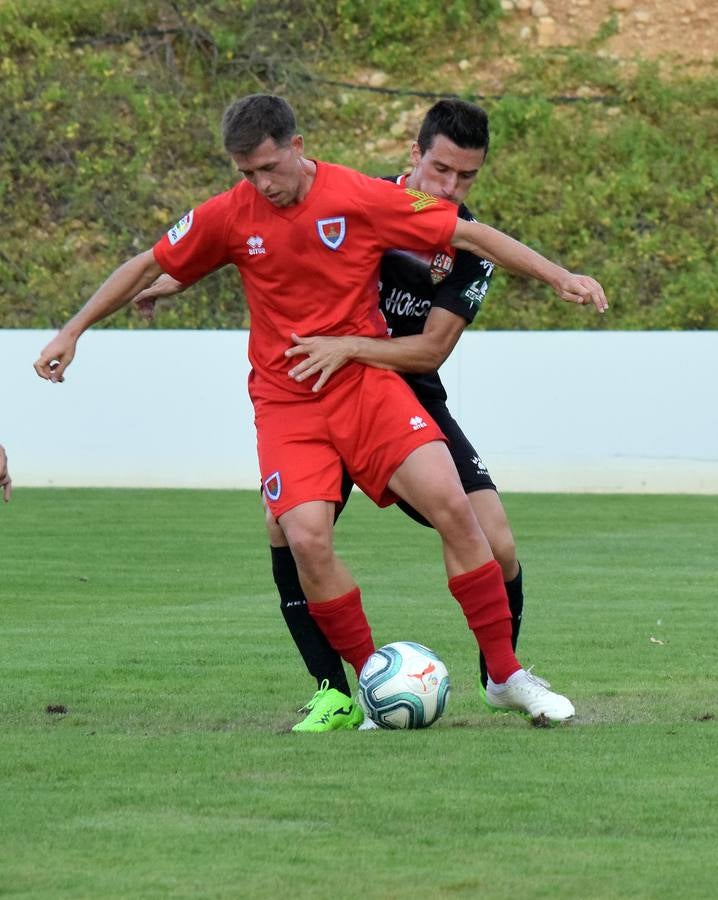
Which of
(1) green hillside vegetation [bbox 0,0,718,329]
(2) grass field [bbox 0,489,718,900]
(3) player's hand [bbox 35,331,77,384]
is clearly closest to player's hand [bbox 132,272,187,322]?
(3) player's hand [bbox 35,331,77,384]

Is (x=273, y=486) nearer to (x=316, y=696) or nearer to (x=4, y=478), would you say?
(x=316, y=696)

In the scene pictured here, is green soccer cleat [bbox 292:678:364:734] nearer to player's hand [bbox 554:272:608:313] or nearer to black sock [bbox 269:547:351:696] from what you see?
black sock [bbox 269:547:351:696]

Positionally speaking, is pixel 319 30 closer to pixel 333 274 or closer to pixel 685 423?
pixel 685 423

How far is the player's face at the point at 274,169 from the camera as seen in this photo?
5492 millimetres

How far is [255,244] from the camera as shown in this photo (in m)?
5.71

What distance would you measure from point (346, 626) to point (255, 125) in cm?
176

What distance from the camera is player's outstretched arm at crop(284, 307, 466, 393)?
5.68 metres

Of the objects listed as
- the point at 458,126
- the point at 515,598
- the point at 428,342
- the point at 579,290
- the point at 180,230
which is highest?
the point at 458,126

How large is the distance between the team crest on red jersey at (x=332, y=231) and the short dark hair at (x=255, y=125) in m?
0.32

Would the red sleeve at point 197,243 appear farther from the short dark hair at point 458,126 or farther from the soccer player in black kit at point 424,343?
the short dark hair at point 458,126

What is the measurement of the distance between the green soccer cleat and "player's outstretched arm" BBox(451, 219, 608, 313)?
63.1 inches

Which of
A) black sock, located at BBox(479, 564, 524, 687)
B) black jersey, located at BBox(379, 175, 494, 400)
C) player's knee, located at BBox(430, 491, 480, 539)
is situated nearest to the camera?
player's knee, located at BBox(430, 491, 480, 539)

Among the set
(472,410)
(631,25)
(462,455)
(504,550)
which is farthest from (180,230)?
(631,25)

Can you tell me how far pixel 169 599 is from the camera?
32.6 feet
